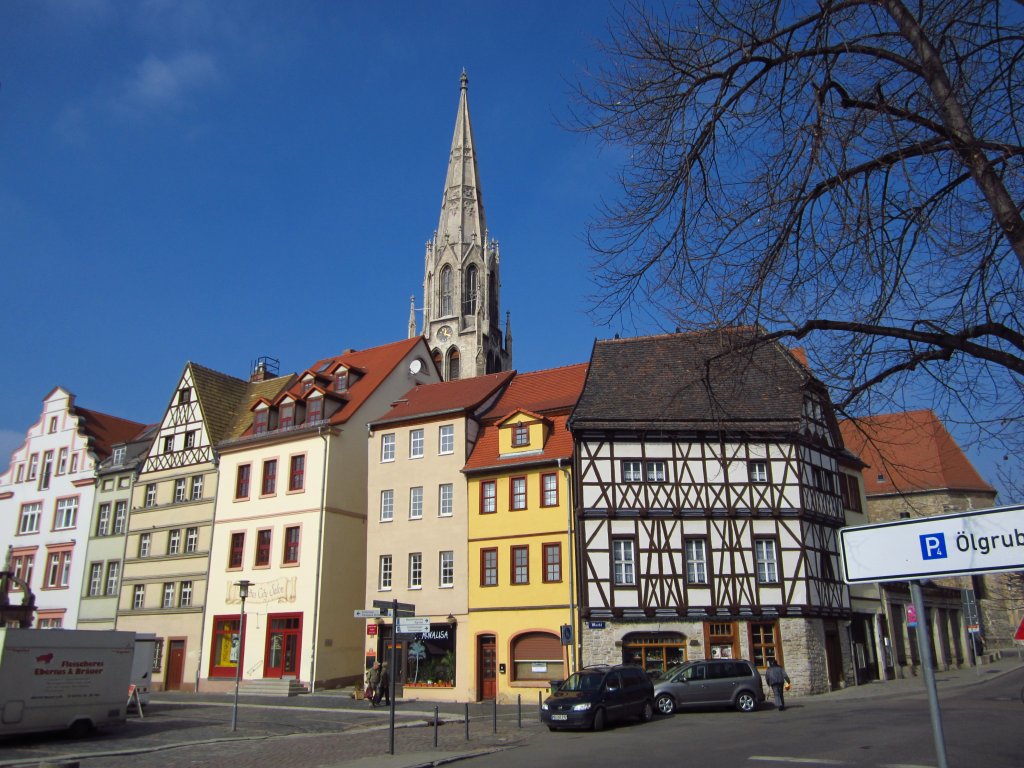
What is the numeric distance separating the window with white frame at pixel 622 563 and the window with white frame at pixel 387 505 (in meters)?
10.2

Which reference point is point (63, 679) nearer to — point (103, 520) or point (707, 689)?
point (707, 689)

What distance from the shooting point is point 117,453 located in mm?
46438

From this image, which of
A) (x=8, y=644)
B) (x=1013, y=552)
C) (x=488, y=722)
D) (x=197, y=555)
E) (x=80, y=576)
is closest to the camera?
(x=1013, y=552)

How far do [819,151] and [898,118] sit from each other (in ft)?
2.68

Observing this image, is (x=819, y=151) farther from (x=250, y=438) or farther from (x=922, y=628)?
(x=250, y=438)

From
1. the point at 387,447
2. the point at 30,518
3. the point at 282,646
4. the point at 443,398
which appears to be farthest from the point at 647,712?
the point at 30,518

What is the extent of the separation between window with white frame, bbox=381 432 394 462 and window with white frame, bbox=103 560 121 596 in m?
16.8

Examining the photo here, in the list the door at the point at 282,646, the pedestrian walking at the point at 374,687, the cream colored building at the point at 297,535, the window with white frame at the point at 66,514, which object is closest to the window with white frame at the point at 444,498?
the cream colored building at the point at 297,535

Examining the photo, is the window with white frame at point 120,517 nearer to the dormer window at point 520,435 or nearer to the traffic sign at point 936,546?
the dormer window at point 520,435

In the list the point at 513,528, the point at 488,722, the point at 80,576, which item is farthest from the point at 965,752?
the point at 80,576

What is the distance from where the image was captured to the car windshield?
826 inches

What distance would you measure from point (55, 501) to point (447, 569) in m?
26.4

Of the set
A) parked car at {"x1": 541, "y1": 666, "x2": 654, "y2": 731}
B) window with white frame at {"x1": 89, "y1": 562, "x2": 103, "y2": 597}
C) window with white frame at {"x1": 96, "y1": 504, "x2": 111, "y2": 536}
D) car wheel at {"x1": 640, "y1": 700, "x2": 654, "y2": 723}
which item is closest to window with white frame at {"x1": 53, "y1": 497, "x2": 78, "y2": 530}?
window with white frame at {"x1": 96, "y1": 504, "x2": 111, "y2": 536}

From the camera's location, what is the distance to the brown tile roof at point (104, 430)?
157 ft
